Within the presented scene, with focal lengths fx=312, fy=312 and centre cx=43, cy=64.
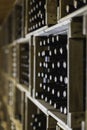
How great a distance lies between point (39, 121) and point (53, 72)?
0.69 m

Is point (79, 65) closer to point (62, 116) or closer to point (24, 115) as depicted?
point (62, 116)

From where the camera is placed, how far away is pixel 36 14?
244 cm

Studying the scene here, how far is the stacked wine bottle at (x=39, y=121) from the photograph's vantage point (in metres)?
2.45

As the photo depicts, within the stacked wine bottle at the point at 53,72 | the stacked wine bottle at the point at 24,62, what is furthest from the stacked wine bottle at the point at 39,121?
the stacked wine bottle at the point at 24,62

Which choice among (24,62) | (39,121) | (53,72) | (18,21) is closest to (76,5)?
(53,72)

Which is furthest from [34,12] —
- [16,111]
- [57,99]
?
[16,111]

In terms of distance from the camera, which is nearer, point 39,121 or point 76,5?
point 76,5

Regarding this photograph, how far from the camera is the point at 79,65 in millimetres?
1354

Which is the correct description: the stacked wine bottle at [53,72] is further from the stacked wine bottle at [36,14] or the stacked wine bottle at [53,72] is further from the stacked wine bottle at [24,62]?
the stacked wine bottle at [24,62]

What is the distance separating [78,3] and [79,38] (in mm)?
161

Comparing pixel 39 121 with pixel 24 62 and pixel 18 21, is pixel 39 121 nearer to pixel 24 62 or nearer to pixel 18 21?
pixel 24 62

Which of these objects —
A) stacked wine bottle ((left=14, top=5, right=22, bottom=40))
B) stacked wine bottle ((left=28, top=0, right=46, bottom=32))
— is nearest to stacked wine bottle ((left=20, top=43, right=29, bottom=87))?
stacked wine bottle ((left=14, top=5, right=22, bottom=40))

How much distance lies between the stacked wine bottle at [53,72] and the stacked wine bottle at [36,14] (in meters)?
0.14

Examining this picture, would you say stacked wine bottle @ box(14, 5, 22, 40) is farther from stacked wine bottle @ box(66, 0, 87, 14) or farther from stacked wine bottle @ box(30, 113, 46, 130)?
stacked wine bottle @ box(66, 0, 87, 14)
